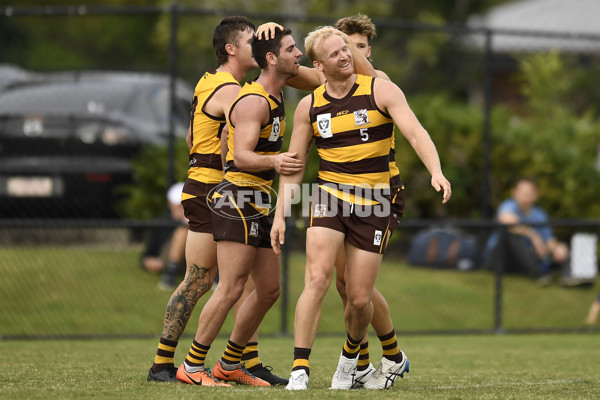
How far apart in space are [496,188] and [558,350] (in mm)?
4482

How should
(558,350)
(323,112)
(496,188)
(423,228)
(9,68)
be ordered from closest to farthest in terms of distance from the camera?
1. (323,112)
2. (558,350)
3. (423,228)
4. (9,68)
5. (496,188)

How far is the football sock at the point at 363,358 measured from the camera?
6234mm

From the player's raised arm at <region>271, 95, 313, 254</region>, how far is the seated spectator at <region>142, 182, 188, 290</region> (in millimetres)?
4408

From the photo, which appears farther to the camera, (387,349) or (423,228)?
(423,228)

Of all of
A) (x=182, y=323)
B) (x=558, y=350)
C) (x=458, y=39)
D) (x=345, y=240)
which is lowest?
(x=558, y=350)

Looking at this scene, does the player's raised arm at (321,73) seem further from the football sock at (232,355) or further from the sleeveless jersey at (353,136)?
the football sock at (232,355)

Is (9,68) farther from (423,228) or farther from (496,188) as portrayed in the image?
(496,188)

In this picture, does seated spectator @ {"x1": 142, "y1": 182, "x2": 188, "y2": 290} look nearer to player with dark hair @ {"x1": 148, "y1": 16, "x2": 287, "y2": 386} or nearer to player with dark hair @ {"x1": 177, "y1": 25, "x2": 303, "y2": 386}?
player with dark hair @ {"x1": 148, "y1": 16, "x2": 287, "y2": 386}

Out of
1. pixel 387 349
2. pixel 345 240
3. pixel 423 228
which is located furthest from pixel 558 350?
pixel 345 240

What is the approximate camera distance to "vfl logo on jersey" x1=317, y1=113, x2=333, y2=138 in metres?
5.79

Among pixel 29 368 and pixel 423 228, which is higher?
pixel 423 228

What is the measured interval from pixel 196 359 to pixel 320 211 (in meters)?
1.19

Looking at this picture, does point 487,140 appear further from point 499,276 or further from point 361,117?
point 361,117

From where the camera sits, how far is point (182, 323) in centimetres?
613
